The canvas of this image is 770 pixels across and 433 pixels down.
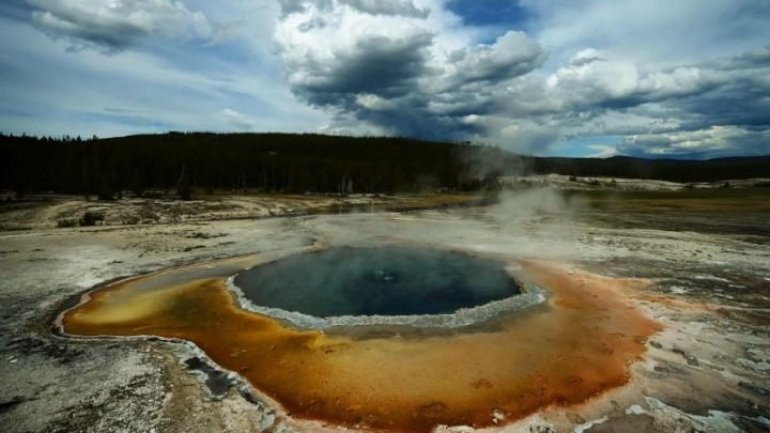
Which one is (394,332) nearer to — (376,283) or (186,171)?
(376,283)

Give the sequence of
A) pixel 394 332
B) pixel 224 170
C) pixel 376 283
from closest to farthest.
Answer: pixel 394 332 < pixel 376 283 < pixel 224 170

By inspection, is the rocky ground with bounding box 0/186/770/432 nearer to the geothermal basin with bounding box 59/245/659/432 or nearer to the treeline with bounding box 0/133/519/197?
the geothermal basin with bounding box 59/245/659/432

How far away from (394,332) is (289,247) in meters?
12.1

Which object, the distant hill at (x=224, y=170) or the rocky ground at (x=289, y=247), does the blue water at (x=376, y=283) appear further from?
the distant hill at (x=224, y=170)

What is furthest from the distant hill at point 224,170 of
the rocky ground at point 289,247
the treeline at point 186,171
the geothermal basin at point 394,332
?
the geothermal basin at point 394,332

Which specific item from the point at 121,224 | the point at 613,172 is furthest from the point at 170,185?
the point at 613,172

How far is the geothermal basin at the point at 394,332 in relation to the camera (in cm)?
721

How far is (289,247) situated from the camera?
69.4 feet

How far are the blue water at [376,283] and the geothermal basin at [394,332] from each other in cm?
8

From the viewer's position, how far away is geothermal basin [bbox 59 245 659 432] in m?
7.21

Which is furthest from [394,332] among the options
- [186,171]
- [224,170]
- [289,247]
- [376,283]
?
[224,170]

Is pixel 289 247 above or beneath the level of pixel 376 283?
above

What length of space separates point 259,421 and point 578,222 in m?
30.5

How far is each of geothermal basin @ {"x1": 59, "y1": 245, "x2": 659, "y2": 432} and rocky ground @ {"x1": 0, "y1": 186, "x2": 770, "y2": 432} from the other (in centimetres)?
56
